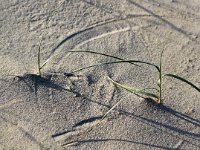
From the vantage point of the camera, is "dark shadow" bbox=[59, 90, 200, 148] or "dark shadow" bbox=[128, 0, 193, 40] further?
"dark shadow" bbox=[128, 0, 193, 40]

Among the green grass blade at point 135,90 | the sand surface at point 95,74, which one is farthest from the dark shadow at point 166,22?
the green grass blade at point 135,90

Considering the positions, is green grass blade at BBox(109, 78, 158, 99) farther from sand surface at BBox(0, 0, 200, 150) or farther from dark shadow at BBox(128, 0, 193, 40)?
dark shadow at BBox(128, 0, 193, 40)

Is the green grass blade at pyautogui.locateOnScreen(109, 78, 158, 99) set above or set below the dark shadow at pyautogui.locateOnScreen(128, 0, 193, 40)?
below

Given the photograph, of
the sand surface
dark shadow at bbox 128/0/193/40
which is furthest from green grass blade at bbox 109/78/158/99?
dark shadow at bbox 128/0/193/40

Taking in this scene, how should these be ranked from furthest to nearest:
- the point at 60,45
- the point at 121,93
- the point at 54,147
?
the point at 60,45 → the point at 121,93 → the point at 54,147

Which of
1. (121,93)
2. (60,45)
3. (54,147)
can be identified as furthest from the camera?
(60,45)

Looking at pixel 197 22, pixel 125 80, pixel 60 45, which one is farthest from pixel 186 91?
pixel 60 45

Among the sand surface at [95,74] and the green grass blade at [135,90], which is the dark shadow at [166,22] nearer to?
the sand surface at [95,74]

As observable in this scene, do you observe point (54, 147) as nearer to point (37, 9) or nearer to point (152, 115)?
point (152, 115)
